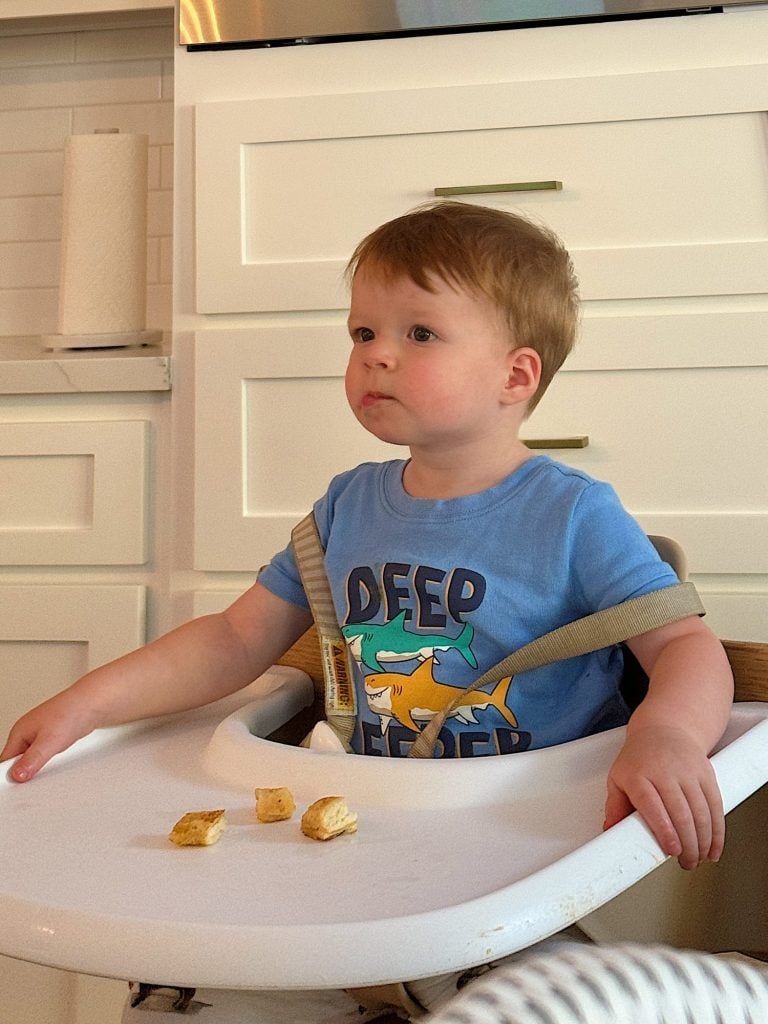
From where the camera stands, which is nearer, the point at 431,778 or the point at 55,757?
the point at 431,778

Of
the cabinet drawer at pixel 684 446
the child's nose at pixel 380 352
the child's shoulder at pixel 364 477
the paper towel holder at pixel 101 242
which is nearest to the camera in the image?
the child's nose at pixel 380 352

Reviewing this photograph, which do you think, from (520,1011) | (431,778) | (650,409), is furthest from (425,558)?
(650,409)

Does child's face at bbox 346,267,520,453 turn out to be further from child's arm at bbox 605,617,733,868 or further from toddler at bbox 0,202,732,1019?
child's arm at bbox 605,617,733,868

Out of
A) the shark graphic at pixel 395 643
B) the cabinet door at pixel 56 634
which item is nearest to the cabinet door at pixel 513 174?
the cabinet door at pixel 56 634

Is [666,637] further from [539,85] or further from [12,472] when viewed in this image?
[12,472]

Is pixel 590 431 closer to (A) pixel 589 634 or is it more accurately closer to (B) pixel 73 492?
(B) pixel 73 492

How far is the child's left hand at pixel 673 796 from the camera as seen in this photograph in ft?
1.73

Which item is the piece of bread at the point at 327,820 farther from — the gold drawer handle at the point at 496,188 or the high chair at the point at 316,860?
the gold drawer handle at the point at 496,188

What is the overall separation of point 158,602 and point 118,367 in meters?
0.30

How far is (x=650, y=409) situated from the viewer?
1410 mm

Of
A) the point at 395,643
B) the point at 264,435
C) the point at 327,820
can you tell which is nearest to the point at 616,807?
the point at 327,820

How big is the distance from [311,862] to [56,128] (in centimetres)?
183

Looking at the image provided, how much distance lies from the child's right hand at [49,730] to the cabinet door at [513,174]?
2.67 ft

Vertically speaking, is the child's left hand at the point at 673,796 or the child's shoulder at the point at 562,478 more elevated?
the child's shoulder at the point at 562,478
